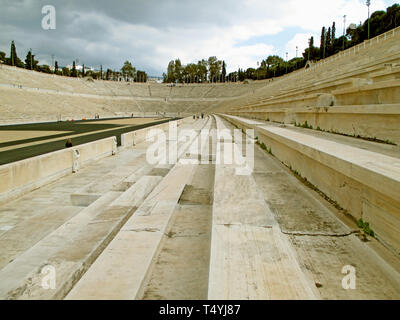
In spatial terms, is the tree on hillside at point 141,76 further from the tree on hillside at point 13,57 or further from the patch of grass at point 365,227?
the patch of grass at point 365,227

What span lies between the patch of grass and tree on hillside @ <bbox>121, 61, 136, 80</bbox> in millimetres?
136913

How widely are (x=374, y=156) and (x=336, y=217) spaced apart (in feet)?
2.33

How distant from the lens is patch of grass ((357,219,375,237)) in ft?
6.59

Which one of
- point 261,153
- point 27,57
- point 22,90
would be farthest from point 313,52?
point 27,57

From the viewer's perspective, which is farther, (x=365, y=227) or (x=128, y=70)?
(x=128, y=70)

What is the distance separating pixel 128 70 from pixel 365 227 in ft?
451

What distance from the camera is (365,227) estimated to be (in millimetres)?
2074

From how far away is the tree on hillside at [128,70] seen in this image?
412 ft

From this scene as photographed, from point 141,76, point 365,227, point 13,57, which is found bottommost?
point 365,227

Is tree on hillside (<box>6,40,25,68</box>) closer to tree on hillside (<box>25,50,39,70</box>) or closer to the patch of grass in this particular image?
tree on hillside (<box>25,50,39,70</box>)

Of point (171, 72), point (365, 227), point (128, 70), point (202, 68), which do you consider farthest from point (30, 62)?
point (365, 227)

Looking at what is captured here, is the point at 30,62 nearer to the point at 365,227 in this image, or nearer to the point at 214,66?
the point at 214,66

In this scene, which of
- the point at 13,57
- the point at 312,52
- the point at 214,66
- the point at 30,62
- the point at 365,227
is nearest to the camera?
the point at 365,227
